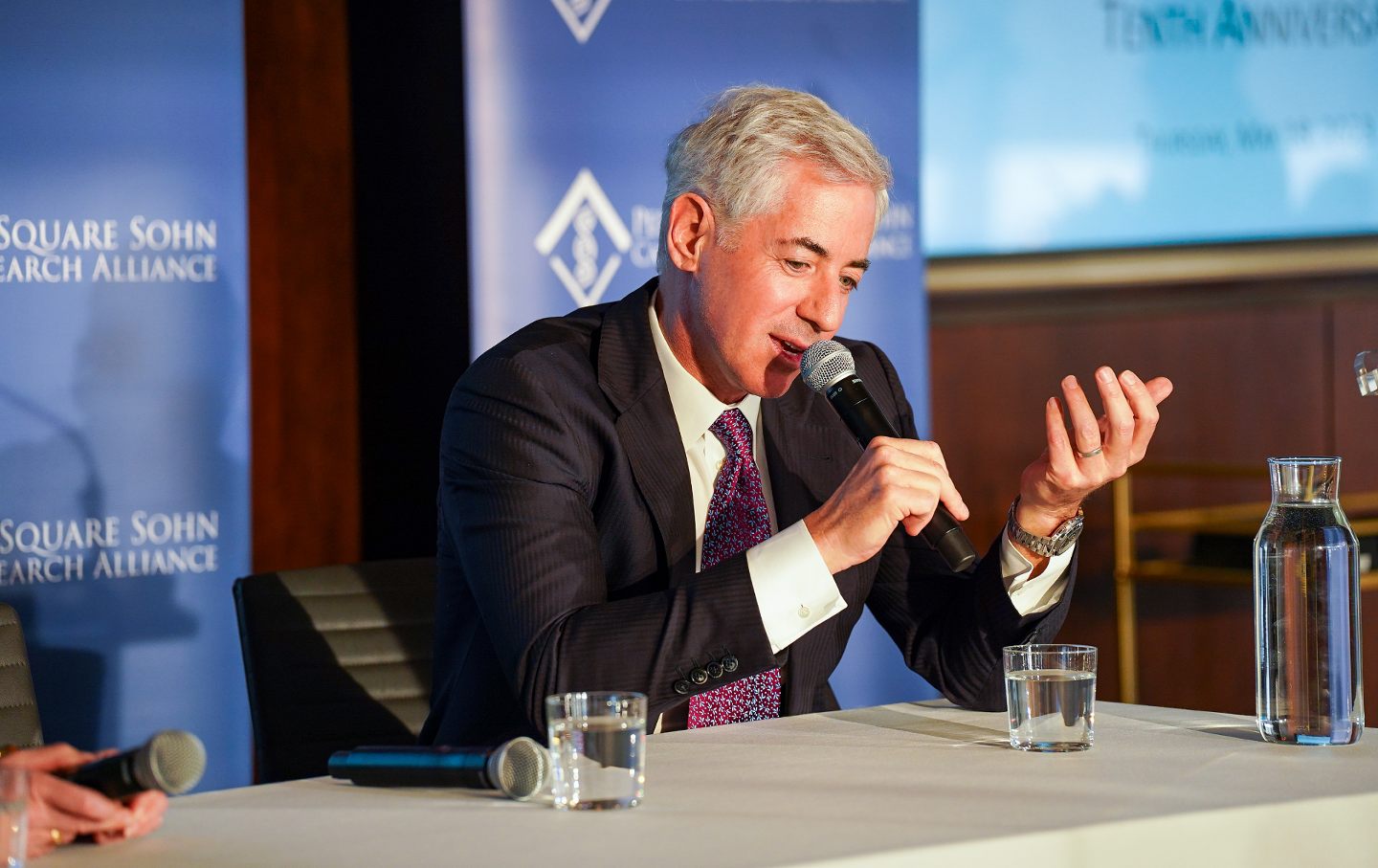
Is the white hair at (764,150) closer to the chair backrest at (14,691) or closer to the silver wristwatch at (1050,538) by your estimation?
the silver wristwatch at (1050,538)

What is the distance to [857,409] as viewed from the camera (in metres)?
1.82

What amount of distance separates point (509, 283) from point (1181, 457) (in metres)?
2.34

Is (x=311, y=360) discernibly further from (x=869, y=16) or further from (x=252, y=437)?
(x=869, y=16)

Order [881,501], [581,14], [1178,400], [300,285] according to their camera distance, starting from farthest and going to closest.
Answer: [1178,400], [300,285], [581,14], [881,501]

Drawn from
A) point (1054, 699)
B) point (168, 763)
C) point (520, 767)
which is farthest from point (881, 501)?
point (168, 763)

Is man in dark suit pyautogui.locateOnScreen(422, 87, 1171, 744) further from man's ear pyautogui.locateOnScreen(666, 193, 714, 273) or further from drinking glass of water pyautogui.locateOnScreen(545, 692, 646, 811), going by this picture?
drinking glass of water pyautogui.locateOnScreen(545, 692, 646, 811)

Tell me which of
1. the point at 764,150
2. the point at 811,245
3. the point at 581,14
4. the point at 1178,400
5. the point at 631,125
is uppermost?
the point at 581,14

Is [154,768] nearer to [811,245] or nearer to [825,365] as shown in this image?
[825,365]

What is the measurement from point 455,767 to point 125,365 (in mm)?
1676

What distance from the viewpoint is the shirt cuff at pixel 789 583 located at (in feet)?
5.60

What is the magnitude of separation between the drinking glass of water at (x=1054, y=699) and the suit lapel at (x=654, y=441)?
1.75 feet

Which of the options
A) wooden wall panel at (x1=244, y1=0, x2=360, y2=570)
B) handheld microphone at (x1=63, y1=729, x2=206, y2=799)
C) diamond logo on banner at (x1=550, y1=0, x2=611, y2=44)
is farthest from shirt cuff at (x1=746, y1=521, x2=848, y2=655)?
wooden wall panel at (x1=244, y1=0, x2=360, y2=570)

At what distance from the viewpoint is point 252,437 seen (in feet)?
12.2

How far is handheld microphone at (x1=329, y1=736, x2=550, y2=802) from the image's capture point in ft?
4.44
